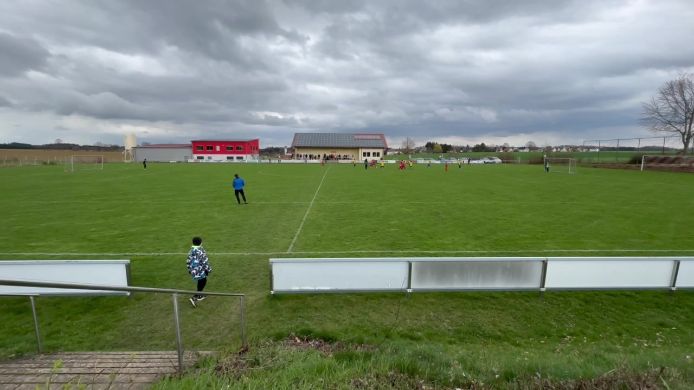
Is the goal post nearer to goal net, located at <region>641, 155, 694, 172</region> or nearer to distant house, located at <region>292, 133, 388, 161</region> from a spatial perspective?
goal net, located at <region>641, 155, 694, 172</region>

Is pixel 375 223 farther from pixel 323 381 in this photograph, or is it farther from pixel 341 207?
pixel 323 381

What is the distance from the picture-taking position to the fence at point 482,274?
7.20 metres

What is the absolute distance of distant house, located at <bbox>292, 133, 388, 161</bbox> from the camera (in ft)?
282

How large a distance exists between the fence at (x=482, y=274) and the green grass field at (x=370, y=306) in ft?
0.88

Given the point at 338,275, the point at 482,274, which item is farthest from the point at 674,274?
the point at 338,275

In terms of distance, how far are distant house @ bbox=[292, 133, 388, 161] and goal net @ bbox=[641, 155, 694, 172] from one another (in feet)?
170

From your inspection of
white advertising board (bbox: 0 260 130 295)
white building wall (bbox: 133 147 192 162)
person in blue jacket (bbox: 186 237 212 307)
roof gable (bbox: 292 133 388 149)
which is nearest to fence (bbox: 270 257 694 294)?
person in blue jacket (bbox: 186 237 212 307)

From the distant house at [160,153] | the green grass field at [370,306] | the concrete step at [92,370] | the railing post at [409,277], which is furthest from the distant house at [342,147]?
the concrete step at [92,370]

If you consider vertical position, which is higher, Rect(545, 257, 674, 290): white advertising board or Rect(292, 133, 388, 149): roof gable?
Rect(292, 133, 388, 149): roof gable

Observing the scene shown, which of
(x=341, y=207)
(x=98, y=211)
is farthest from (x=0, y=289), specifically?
(x=341, y=207)

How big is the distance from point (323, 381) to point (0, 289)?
26.2ft

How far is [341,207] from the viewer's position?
58.7 feet

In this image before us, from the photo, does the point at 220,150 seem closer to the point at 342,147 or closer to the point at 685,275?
the point at 342,147

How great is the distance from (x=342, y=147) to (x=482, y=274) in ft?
265
